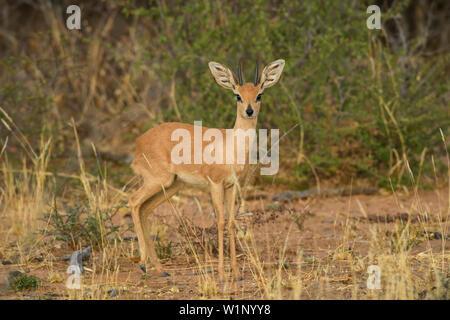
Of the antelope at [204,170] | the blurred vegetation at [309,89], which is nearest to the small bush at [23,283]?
the antelope at [204,170]

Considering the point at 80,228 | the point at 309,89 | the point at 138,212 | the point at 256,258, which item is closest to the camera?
the point at 256,258

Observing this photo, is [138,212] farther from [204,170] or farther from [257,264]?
[257,264]

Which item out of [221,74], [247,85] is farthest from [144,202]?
[247,85]

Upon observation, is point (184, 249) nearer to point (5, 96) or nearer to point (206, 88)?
point (206, 88)

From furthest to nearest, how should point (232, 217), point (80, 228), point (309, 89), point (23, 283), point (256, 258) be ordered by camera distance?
point (309, 89), point (80, 228), point (256, 258), point (232, 217), point (23, 283)

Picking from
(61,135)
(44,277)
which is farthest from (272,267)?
(61,135)

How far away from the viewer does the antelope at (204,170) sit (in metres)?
5.84

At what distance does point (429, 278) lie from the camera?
5.27 metres

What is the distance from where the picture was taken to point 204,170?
609cm

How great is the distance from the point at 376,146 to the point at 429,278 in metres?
4.76

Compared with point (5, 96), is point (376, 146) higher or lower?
lower

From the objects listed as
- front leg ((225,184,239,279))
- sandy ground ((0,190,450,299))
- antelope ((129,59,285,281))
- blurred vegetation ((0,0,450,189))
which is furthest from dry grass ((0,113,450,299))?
blurred vegetation ((0,0,450,189))

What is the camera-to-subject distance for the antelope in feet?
19.2

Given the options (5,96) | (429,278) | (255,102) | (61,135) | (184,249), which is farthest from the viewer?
(61,135)
